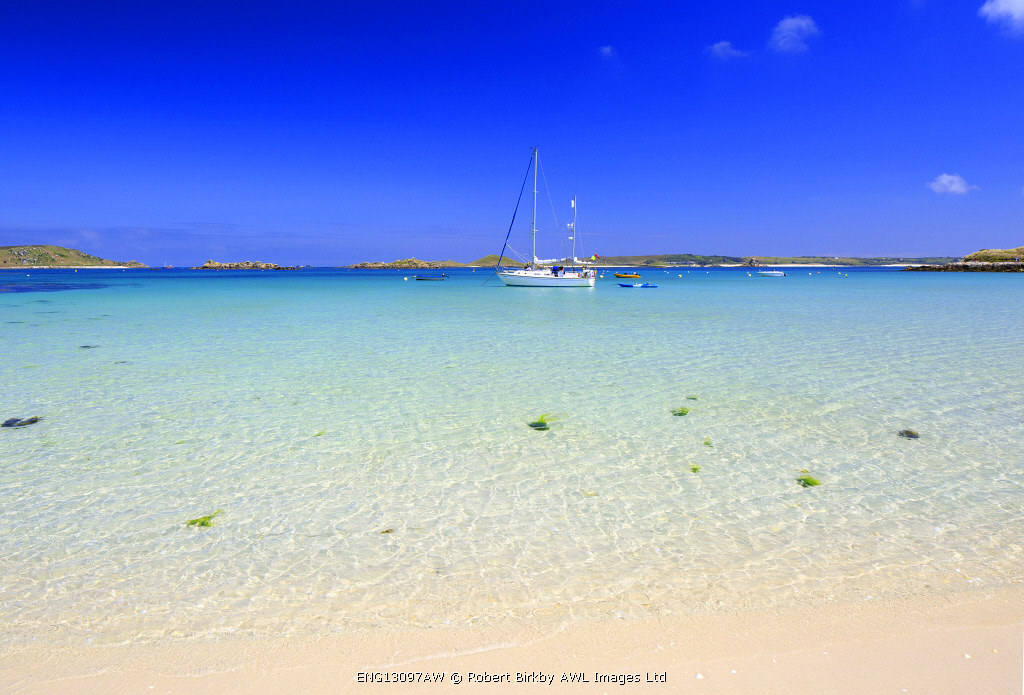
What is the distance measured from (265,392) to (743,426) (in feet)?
25.3

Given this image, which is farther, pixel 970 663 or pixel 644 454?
pixel 644 454

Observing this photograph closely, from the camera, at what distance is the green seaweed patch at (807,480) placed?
5.38 metres

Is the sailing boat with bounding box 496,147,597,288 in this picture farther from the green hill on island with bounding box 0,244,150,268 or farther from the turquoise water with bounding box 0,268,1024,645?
the green hill on island with bounding box 0,244,150,268

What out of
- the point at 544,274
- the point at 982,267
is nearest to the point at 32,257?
the point at 544,274

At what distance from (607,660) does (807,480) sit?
3.50m

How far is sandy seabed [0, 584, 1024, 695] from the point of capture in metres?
2.87

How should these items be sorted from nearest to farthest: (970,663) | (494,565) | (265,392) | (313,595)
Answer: (970,663)
(313,595)
(494,565)
(265,392)

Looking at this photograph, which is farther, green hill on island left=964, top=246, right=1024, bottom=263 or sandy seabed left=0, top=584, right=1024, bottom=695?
green hill on island left=964, top=246, right=1024, bottom=263

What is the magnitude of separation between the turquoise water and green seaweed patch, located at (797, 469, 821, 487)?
0.10 metres

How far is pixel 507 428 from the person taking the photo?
7.34 m

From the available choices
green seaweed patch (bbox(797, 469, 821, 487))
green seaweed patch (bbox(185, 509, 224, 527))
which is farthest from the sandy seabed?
green seaweed patch (bbox(797, 469, 821, 487))

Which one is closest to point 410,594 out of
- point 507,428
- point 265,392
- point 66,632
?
point 66,632

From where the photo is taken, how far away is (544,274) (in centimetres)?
5216

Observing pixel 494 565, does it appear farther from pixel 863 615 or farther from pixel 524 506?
pixel 863 615
